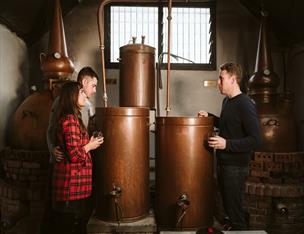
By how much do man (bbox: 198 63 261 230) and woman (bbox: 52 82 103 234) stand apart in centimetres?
100

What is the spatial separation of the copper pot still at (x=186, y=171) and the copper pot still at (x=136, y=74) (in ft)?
2.45

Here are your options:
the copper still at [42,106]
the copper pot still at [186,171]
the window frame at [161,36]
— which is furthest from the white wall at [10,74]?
the copper pot still at [186,171]

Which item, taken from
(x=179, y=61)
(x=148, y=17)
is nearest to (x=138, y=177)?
(x=179, y=61)

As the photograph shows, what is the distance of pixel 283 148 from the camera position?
3.20m

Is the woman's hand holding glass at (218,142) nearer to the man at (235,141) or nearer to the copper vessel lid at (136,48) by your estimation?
the man at (235,141)

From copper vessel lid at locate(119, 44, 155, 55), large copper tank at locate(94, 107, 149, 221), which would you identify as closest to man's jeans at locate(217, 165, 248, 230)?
large copper tank at locate(94, 107, 149, 221)

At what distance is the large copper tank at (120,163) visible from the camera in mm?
2459

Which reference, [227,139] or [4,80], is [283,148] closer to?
[227,139]

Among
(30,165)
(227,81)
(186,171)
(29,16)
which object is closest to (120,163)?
(186,171)

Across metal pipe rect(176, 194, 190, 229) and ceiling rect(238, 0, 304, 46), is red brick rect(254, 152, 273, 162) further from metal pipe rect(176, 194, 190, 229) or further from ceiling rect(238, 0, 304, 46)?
ceiling rect(238, 0, 304, 46)

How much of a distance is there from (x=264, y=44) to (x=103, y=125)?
2.39 meters

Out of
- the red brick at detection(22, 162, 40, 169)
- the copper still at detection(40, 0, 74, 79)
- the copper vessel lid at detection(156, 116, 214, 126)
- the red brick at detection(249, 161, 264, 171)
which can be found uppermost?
the copper still at detection(40, 0, 74, 79)

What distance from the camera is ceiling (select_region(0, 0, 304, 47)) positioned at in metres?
3.43

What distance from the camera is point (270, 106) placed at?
338 centimetres
